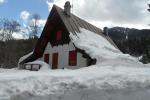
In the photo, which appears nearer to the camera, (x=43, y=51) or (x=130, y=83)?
(x=130, y=83)

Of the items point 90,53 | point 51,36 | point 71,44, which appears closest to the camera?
point 90,53

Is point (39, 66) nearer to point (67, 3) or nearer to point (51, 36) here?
point (51, 36)

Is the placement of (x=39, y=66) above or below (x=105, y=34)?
below

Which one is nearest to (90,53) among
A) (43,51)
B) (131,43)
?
(43,51)

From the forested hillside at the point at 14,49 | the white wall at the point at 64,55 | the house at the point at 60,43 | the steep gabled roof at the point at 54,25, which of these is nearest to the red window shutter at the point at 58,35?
the house at the point at 60,43

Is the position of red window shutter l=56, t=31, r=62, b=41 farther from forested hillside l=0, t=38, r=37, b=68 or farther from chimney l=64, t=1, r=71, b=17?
forested hillside l=0, t=38, r=37, b=68

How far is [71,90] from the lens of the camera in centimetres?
914

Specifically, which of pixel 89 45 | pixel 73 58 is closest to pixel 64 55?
pixel 73 58

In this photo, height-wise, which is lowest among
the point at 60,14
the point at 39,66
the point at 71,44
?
the point at 39,66

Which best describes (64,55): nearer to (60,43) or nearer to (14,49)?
(60,43)

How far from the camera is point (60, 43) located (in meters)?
29.5

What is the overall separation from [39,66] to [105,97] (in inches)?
821

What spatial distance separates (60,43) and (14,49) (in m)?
25.6

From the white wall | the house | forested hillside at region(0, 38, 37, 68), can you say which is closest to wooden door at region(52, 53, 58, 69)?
the house
